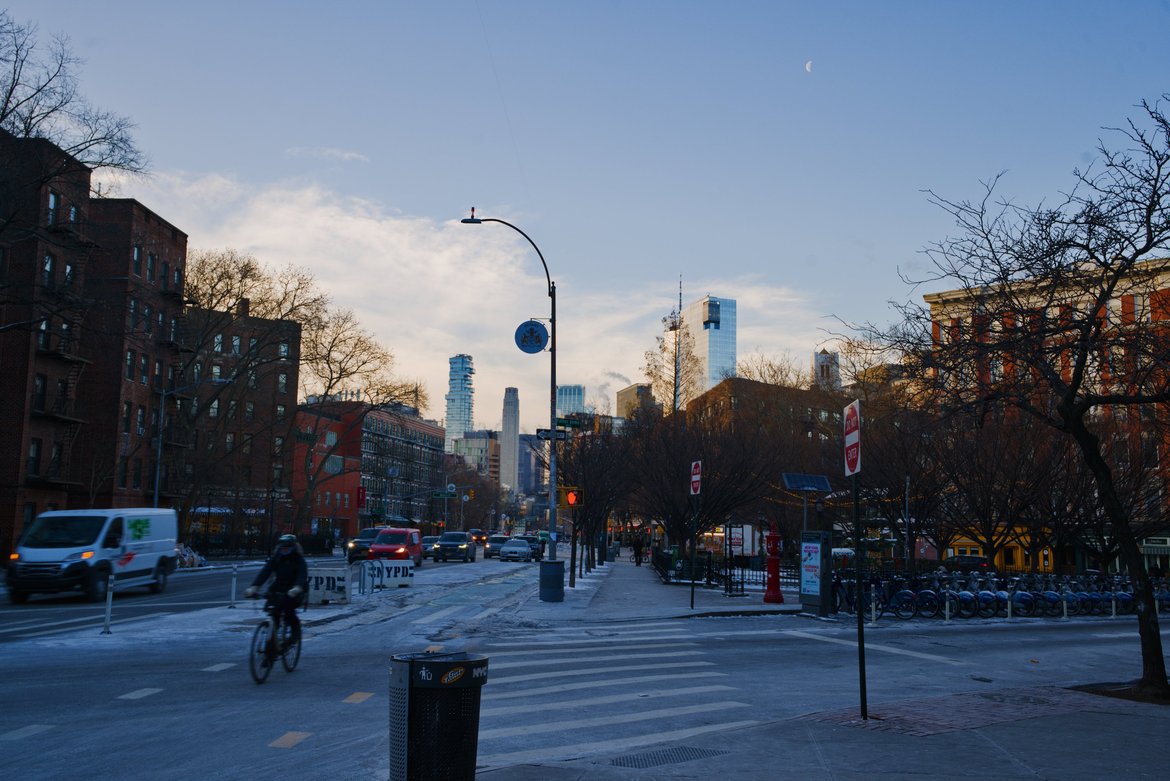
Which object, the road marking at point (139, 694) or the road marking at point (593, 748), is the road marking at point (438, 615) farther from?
the road marking at point (593, 748)

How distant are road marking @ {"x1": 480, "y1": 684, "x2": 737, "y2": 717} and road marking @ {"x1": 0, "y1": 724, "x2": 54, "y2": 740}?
3.97m

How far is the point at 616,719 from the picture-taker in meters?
9.48

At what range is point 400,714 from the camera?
19.3ft

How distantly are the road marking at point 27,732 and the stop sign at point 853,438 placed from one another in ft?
25.8

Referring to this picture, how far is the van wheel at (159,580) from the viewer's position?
1072 inches

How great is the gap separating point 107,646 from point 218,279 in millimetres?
45858

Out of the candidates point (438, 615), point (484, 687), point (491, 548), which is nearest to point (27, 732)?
point (484, 687)

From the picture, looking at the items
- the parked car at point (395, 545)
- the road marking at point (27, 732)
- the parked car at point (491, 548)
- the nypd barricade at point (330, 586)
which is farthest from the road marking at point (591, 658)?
the parked car at point (491, 548)

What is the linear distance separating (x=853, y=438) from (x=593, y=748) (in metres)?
4.08

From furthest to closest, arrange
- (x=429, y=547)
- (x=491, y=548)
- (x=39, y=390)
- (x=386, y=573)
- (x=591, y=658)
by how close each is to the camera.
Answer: (x=491, y=548), (x=429, y=547), (x=39, y=390), (x=386, y=573), (x=591, y=658)

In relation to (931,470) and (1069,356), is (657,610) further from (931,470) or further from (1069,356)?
(931,470)

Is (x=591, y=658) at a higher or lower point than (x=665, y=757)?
lower

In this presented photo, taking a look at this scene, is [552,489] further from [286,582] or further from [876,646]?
[286,582]

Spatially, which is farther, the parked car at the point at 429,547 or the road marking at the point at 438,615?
the parked car at the point at 429,547
